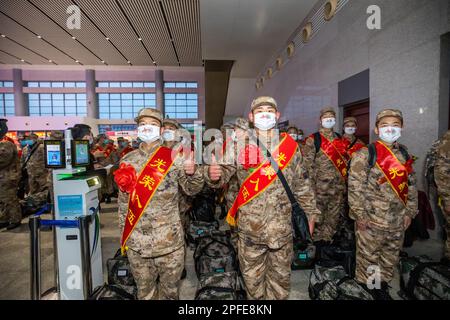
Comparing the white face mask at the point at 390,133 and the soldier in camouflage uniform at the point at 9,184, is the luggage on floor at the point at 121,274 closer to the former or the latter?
the white face mask at the point at 390,133

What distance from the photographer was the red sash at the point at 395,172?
7.00 feet

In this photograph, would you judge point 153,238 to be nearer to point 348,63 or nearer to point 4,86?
point 348,63

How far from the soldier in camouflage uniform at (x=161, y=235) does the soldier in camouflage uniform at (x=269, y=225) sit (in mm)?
353

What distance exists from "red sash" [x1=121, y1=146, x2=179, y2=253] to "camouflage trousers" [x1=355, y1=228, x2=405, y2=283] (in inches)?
74.1

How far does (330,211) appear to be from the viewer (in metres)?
3.37

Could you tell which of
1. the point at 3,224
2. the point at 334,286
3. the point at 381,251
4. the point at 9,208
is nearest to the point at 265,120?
the point at 334,286

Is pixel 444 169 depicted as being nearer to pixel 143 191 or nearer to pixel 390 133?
pixel 390 133

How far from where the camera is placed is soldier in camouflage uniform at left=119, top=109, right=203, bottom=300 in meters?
1.68

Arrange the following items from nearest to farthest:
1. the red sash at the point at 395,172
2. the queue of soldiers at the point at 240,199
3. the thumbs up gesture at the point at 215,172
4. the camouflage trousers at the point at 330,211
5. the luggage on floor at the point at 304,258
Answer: the thumbs up gesture at the point at 215,172 → the queue of soldiers at the point at 240,199 → the red sash at the point at 395,172 → the luggage on floor at the point at 304,258 → the camouflage trousers at the point at 330,211

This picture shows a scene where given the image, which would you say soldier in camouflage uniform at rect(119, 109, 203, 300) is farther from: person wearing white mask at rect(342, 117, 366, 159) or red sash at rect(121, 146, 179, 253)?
person wearing white mask at rect(342, 117, 366, 159)

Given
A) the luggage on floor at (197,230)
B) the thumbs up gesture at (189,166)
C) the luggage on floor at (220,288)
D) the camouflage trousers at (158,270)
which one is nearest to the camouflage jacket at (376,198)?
the luggage on floor at (220,288)

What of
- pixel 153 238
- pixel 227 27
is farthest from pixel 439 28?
pixel 227 27

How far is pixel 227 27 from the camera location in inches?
292
